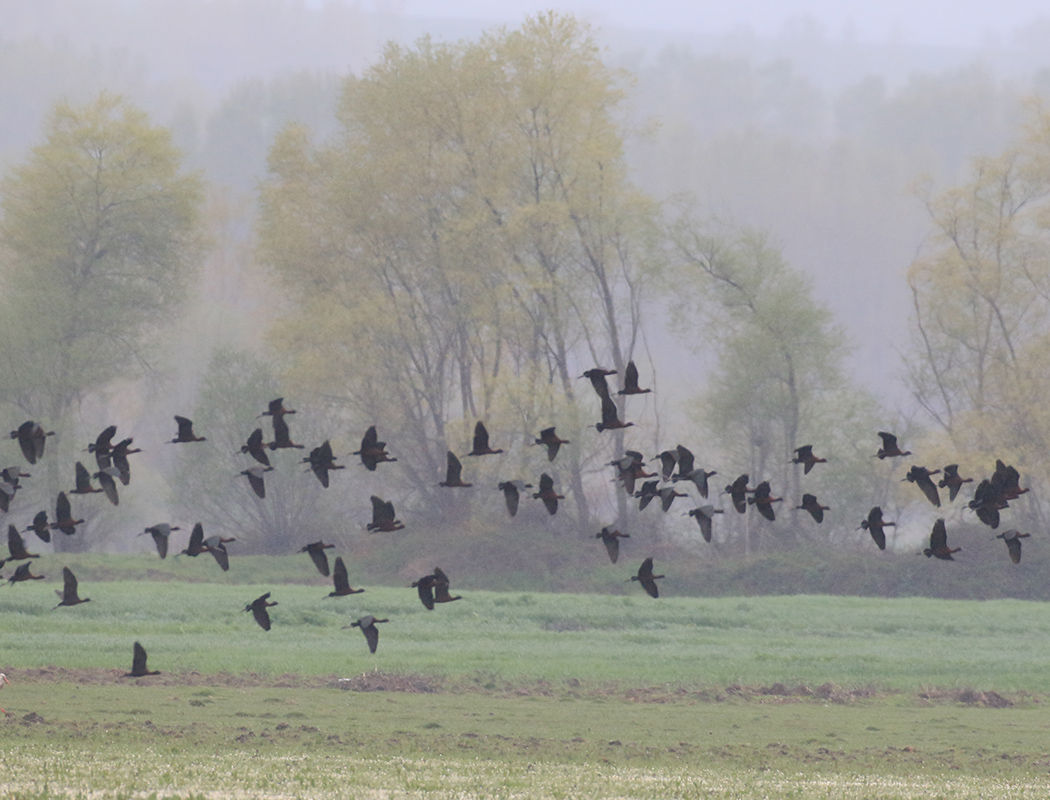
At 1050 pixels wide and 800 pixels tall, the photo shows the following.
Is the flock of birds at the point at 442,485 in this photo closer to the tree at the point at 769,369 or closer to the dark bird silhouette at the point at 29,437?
the dark bird silhouette at the point at 29,437

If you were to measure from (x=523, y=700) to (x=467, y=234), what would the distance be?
95.1 feet

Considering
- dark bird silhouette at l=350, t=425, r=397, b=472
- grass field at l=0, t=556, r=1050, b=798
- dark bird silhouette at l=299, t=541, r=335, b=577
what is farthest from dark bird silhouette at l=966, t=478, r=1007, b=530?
dark bird silhouette at l=299, t=541, r=335, b=577

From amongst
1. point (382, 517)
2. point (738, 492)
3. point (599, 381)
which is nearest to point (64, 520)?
point (382, 517)

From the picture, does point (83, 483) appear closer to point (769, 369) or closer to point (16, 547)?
point (16, 547)

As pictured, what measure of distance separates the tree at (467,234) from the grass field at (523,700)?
50.3ft

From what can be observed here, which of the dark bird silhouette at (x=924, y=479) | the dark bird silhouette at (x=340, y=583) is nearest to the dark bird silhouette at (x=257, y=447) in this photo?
the dark bird silhouette at (x=340, y=583)

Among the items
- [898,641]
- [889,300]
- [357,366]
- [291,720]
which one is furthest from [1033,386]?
[889,300]

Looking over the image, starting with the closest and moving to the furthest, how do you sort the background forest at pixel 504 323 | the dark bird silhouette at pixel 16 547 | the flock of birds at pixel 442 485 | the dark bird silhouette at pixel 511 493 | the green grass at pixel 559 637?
the flock of birds at pixel 442 485
the dark bird silhouette at pixel 511 493
the dark bird silhouette at pixel 16 547
the green grass at pixel 559 637
the background forest at pixel 504 323

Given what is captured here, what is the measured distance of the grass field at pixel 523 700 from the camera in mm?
13023

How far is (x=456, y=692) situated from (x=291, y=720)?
3.94 meters

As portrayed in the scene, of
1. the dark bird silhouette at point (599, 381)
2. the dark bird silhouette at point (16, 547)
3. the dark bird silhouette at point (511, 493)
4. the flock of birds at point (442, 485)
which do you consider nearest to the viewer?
the flock of birds at point (442, 485)

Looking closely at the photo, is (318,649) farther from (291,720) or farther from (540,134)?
(540,134)

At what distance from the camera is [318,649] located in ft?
79.7

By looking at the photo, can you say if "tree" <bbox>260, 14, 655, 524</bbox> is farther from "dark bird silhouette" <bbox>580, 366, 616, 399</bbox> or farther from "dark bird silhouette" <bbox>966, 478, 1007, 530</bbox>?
"dark bird silhouette" <bbox>966, 478, 1007, 530</bbox>
